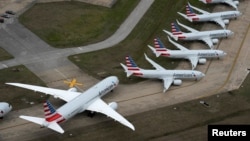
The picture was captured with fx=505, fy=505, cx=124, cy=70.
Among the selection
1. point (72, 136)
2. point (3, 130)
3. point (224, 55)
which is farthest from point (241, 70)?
point (3, 130)

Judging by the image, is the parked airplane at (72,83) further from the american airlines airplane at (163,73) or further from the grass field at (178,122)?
the grass field at (178,122)

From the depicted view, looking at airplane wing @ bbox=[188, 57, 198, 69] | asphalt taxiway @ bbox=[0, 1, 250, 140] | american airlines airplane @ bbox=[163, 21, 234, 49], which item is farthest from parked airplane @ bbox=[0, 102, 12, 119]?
american airlines airplane @ bbox=[163, 21, 234, 49]

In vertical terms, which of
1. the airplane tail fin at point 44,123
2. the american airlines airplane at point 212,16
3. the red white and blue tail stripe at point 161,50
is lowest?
the airplane tail fin at point 44,123

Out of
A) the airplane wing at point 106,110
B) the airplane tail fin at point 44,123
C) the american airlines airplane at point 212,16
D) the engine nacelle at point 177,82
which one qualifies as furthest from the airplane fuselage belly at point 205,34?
the airplane tail fin at point 44,123

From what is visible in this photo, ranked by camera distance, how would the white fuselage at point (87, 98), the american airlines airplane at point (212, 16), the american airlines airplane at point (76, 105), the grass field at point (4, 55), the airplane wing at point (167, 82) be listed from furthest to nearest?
the american airlines airplane at point (212, 16), the grass field at point (4, 55), the airplane wing at point (167, 82), the white fuselage at point (87, 98), the american airlines airplane at point (76, 105)

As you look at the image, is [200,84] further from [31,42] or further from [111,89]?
[31,42]

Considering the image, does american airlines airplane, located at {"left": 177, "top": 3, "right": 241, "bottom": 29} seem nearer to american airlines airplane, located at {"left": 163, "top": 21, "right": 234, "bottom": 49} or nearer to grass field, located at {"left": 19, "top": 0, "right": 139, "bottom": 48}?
american airlines airplane, located at {"left": 163, "top": 21, "right": 234, "bottom": 49}
